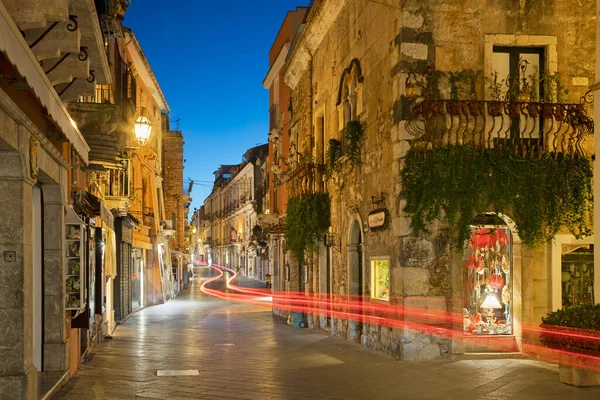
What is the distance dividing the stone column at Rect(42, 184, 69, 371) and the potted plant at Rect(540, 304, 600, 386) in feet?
21.0

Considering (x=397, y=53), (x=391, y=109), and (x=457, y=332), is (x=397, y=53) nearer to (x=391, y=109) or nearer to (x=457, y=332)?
(x=391, y=109)

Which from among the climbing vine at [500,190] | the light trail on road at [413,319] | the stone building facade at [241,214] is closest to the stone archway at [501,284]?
the light trail on road at [413,319]

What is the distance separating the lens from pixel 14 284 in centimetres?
767

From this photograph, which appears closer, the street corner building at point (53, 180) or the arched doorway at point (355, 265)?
the street corner building at point (53, 180)

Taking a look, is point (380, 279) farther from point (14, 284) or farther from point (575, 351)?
point (14, 284)

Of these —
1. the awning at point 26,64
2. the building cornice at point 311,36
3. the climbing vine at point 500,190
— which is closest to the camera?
the awning at point 26,64

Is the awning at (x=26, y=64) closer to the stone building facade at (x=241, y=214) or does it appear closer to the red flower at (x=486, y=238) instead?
the red flower at (x=486, y=238)

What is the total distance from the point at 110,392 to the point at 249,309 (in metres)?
17.4

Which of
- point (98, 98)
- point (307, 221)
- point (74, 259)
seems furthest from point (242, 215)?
point (74, 259)

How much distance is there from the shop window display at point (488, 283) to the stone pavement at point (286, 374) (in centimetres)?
104

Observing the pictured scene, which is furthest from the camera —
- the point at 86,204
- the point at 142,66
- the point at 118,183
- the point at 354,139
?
the point at 142,66

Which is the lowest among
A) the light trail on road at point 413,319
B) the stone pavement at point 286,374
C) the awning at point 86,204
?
the stone pavement at point 286,374

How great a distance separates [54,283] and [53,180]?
140 cm

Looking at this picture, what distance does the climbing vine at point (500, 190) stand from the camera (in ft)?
39.9
